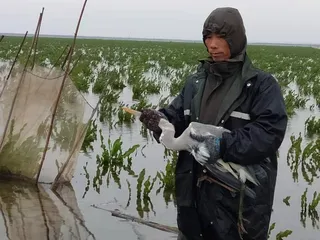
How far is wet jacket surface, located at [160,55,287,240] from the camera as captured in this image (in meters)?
2.41

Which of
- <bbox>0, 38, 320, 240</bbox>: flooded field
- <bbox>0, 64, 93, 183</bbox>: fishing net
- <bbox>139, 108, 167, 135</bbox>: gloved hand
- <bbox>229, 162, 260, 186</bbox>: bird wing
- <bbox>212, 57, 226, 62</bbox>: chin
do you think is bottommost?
<bbox>0, 38, 320, 240</bbox>: flooded field

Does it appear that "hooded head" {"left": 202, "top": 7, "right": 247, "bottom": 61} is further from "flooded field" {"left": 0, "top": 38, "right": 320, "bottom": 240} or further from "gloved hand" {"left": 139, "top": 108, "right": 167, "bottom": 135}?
"flooded field" {"left": 0, "top": 38, "right": 320, "bottom": 240}

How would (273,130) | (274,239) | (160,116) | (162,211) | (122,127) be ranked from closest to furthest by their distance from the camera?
(273,130) → (160,116) → (274,239) → (162,211) → (122,127)

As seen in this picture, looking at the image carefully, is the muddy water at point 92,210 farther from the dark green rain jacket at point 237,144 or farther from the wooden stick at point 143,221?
the dark green rain jacket at point 237,144

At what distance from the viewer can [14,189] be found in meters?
5.57

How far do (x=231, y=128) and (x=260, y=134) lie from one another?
0.63ft

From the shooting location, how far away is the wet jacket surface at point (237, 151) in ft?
7.89

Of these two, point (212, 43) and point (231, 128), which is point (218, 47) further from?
point (231, 128)

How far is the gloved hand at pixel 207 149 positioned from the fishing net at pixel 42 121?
3195mm

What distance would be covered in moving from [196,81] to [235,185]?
564 mm

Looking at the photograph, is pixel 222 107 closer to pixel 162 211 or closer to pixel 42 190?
pixel 162 211

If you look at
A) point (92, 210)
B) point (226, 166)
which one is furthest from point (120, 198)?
point (226, 166)

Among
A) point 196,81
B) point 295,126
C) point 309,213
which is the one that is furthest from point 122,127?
point 196,81

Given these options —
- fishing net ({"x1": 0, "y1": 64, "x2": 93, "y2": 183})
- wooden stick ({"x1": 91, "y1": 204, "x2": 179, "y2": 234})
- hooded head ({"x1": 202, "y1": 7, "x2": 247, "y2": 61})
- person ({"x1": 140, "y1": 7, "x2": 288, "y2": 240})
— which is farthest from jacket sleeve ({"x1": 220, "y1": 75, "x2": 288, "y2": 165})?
fishing net ({"x1": 0, "y1": 64, "x2": 93, "y2": 183})
